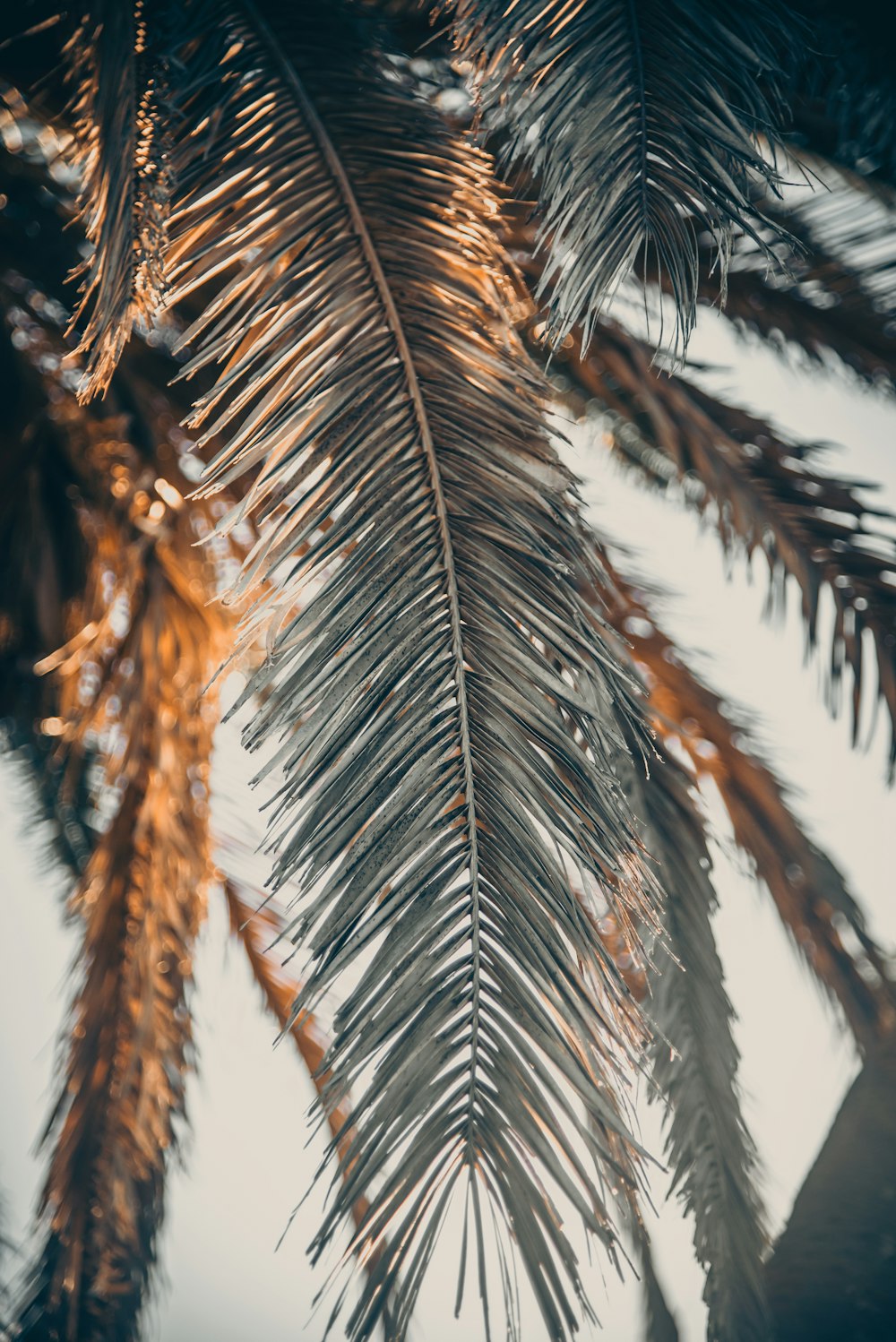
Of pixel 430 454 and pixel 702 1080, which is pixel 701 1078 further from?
pixel 430 454

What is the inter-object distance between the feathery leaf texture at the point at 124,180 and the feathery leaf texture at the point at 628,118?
1.98ft

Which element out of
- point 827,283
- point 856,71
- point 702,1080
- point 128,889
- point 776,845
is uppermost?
point 856,71

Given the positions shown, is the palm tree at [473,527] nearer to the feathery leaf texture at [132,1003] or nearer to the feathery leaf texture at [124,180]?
the feathery leaf texture at [124,180]

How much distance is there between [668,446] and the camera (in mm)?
2637

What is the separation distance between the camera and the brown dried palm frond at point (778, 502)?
230cm

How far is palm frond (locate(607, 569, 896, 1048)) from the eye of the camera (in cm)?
307

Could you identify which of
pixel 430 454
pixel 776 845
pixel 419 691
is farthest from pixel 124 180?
pixel 776 845

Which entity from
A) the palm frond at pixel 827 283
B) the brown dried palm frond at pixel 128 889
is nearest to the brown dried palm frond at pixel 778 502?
the palm frond at pixel 827 283

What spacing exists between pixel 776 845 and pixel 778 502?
50.1 inches

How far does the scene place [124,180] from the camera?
4.88 feet

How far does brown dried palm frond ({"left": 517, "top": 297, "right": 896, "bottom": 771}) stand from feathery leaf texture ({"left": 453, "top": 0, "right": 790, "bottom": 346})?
2.30 ft

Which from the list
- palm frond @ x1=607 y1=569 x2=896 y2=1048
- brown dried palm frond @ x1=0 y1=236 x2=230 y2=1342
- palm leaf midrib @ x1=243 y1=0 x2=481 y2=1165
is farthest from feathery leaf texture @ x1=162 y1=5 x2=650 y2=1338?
palm frond @ x1=607 y1=569 x2=896 y2=1048

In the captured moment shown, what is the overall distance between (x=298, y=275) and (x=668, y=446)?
4.63ft

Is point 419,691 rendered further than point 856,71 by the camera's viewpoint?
No
